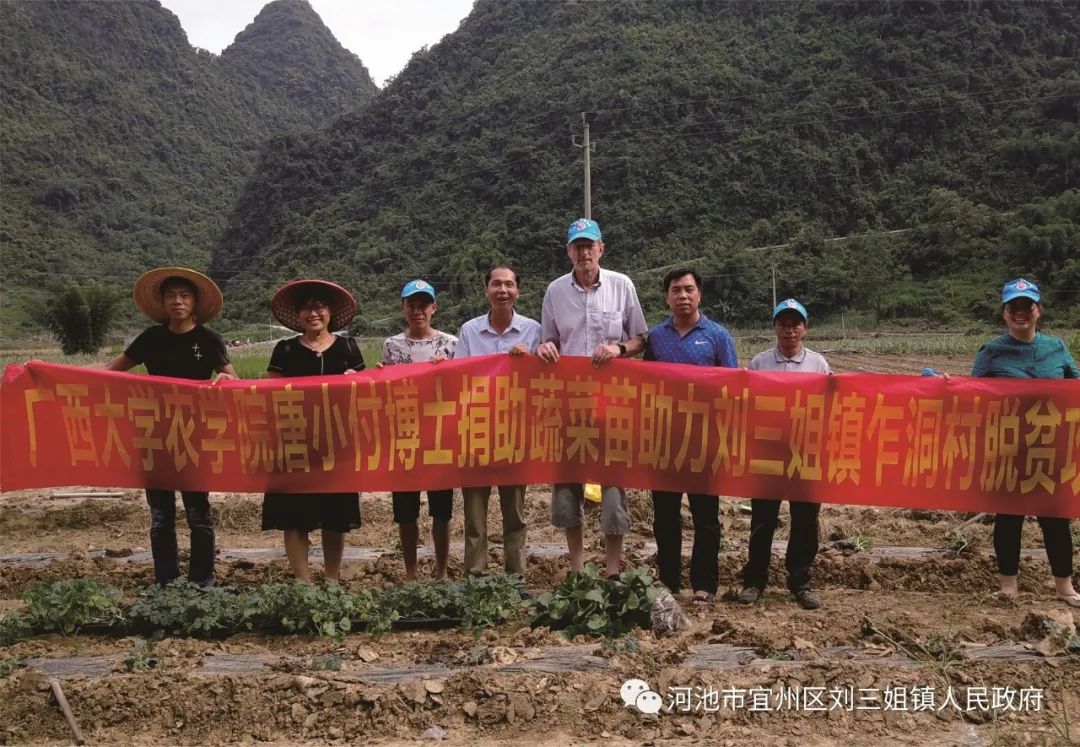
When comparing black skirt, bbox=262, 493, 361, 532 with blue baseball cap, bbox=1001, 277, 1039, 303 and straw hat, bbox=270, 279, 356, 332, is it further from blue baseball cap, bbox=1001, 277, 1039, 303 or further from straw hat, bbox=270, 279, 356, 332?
blue baseball cap, bbox=1001, 277, 1039, 303

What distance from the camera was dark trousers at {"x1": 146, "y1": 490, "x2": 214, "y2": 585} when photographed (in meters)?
4.91

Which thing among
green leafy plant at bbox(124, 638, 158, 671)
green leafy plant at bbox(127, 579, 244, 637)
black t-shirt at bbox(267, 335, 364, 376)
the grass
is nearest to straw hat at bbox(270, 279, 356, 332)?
black t-shirt at bbox(267, 335, 364, 376)

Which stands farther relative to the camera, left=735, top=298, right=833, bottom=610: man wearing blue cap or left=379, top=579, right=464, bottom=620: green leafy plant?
left=735, top=298, right=833, bottom=610: man wearing blue cap

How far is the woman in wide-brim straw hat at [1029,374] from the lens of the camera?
4766mm

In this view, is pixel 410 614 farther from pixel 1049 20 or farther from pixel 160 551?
pixel 1049 20

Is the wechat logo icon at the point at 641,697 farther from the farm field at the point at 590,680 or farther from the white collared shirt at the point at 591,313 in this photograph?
the white collared shirt at the point at 591,313

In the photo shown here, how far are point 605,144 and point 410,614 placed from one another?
186ft

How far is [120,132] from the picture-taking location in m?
82.5

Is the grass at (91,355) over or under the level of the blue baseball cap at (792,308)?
under

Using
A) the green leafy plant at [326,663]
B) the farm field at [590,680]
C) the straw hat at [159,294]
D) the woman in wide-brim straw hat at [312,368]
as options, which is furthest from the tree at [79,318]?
the green leafy plant at [326,663]

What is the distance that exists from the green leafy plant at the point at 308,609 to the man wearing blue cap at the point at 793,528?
2246 millimetres

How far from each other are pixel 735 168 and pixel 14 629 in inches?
2116

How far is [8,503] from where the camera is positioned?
27.8ft

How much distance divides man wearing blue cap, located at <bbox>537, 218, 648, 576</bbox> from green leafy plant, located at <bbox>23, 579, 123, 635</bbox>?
8.29 feet
